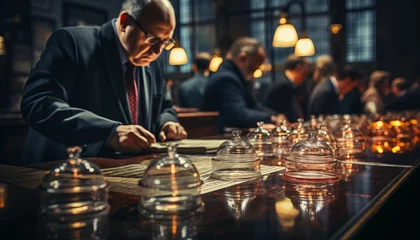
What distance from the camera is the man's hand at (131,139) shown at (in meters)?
1.89

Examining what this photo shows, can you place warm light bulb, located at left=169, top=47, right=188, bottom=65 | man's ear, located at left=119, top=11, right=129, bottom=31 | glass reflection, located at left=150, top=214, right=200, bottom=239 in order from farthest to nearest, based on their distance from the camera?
1. warm light bulb, located at left=169, top=47, right=188, bottom=65
2. man's ear, located at left=119, top=11, right=129, bottom=31
3. glass reflection, located at left=150, top=214, right=200, bottom=239

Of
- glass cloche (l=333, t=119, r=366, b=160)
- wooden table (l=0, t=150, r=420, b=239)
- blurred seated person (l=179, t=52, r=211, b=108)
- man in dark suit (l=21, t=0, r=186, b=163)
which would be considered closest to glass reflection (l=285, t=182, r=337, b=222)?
wooden table (l=0, t=150, r=420, b=239)

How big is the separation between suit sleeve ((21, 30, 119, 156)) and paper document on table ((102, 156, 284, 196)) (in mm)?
467

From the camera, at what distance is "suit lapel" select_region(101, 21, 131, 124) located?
255 centimetres

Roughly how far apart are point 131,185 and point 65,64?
131 centimetres

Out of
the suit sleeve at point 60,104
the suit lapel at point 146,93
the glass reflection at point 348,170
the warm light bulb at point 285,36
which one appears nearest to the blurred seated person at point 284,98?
the warm light bulb at point 285,36

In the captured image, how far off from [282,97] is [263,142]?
402cm

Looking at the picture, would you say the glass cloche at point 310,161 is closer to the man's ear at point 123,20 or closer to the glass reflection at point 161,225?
the glass reflection at point 161,225

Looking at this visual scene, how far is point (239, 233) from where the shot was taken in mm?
823

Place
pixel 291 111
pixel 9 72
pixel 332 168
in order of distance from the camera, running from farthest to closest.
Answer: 1. pixel 9 72
2. pixel 291 111
3. pixel 332 168

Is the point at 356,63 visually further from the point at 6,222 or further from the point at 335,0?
the point at 6,222

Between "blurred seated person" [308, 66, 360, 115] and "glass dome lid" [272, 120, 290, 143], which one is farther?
"blurred seated person" [308, 66, 360, 115]

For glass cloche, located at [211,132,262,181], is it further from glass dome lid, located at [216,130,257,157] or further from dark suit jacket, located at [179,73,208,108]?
dark suit jacket, located at [179,73,208,108]

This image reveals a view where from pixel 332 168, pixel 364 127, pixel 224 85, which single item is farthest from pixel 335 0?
pixel 332 168
